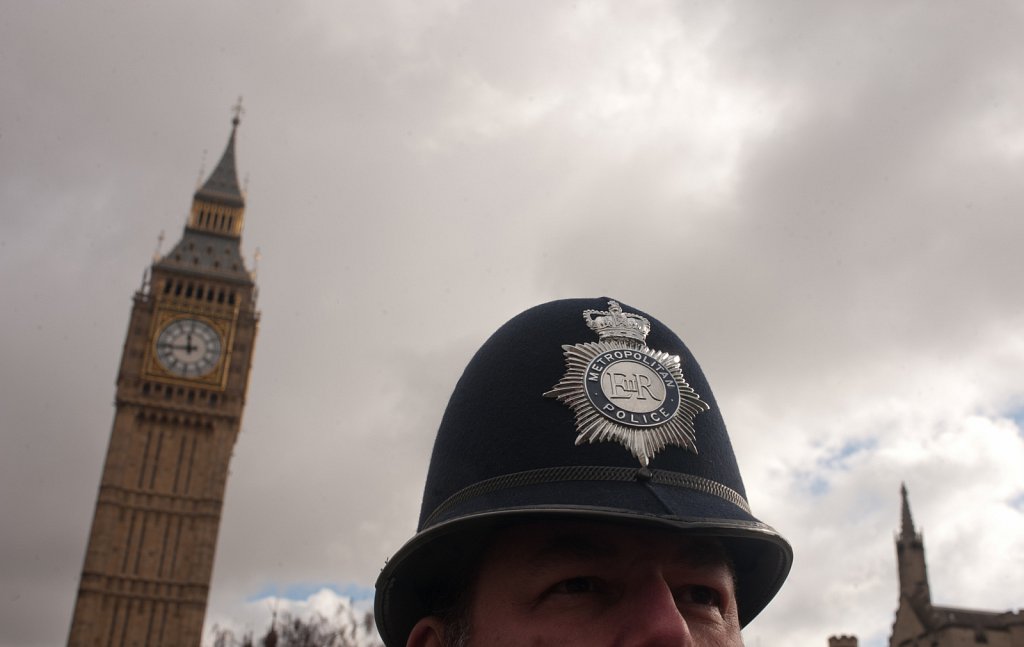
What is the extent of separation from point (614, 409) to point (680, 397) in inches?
7.2

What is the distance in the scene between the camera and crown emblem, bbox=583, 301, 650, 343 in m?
2.13

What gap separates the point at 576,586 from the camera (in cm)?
181

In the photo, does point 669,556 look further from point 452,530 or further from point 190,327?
point 190,327

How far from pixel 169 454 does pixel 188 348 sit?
5.46 meters

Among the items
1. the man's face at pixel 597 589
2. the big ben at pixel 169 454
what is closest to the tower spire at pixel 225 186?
the big ben at pixel 169 454

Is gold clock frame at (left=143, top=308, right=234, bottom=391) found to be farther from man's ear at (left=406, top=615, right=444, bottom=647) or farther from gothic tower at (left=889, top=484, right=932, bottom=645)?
man's ear at (left=406, top=615, right=444, bottom=647)

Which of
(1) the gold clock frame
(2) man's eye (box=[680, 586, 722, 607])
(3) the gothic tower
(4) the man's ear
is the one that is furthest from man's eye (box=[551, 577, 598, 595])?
(3) the gothic tower

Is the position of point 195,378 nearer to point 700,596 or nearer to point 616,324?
point 616,324

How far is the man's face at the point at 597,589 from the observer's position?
5.71ft

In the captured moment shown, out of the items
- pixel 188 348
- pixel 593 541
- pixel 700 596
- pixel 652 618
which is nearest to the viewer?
pixel 652 618

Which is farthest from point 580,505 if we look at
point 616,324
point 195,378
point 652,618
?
point 195,378

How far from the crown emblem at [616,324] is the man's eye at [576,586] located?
21.8 inches

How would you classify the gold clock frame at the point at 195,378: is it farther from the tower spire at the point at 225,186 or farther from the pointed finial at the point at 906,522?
the pointed finial at the point at 906,522

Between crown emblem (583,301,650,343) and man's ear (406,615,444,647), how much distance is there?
73 centimetres
